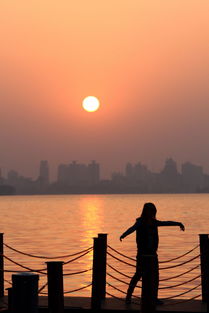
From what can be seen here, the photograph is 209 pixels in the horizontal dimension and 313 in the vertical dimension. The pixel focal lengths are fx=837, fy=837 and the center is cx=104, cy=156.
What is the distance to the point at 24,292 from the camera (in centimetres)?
1335

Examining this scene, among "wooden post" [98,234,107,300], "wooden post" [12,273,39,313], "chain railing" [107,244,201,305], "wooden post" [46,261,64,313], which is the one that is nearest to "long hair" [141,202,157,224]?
"wooden post" [98,234,107,300]

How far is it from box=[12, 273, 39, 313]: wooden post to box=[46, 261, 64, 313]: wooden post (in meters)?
0.48

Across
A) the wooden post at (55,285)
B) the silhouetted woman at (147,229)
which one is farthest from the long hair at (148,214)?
the wooden post at (55,285)

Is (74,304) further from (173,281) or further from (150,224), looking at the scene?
(173,281)

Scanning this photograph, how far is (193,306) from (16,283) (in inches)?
179

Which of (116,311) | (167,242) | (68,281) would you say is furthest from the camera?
(167,242)

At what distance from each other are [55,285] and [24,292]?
734 mm

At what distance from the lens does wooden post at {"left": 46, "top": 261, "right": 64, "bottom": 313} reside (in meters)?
13.8

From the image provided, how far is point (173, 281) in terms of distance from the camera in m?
32.6

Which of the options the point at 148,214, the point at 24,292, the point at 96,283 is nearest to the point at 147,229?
the point at 148,214

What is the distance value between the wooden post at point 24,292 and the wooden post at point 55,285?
48 centimetres

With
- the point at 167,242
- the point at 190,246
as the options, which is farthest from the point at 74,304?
the point at 167,242

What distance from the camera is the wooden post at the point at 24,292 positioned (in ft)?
43.6

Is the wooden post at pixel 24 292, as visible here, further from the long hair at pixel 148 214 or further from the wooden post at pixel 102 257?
the long hair at pixel 148 214
